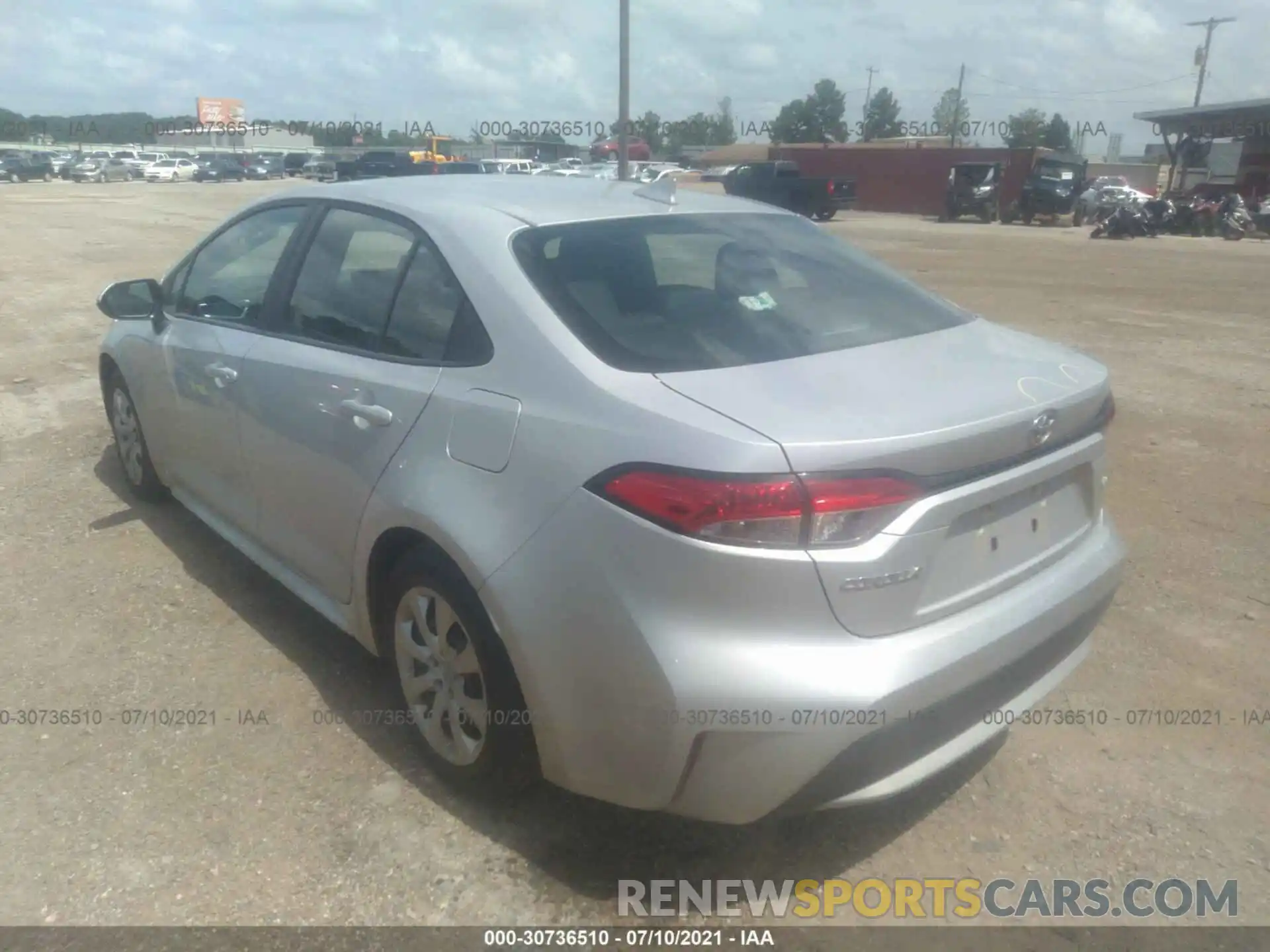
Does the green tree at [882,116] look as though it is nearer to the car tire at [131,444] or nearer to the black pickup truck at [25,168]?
the black pickup truck at [25,168]

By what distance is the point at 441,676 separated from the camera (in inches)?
111

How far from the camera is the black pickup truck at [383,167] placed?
1200 inches

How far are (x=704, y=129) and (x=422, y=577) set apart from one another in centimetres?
10762

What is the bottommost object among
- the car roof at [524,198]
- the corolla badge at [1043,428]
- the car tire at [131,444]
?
the car tire at [131,444]

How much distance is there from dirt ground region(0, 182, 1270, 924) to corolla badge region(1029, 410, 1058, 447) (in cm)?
110

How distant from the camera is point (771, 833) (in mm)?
2779

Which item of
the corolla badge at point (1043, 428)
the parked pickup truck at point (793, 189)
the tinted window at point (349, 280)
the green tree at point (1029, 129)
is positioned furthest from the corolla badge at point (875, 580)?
the green tree at point (1029, 129)

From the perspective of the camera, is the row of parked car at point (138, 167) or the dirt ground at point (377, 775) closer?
the dirt ground at point (377, 775)

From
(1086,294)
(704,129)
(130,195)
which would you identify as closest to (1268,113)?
(1086,294)

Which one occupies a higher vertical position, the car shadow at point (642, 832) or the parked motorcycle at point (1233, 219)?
the car shadow at point (642, 832)

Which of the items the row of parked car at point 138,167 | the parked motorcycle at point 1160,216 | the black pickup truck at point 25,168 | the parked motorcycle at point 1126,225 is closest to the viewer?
the parked motorcycle at point 1126,225

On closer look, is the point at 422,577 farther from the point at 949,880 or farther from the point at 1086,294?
the point at 1086,294

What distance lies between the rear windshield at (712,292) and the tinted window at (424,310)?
0.78ft

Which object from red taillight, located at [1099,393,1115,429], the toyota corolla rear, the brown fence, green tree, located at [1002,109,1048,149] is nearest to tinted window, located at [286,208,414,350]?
the toyota corolla rear
